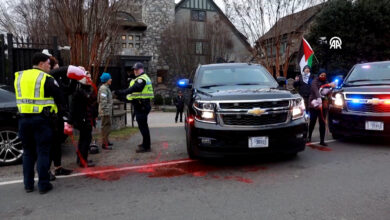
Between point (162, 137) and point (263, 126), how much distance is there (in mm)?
4164

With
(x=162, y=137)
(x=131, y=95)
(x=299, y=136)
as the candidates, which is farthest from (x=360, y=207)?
(x=162, y=137)

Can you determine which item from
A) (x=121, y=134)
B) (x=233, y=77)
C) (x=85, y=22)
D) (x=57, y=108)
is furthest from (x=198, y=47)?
(x=57, y=108)

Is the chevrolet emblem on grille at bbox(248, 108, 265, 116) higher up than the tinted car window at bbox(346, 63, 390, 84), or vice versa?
the tinted car window at bbox(346, 63, 390, 84)

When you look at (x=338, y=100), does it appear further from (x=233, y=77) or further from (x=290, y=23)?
(x=290, y=23)

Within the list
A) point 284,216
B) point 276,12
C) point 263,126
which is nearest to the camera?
point 284,216

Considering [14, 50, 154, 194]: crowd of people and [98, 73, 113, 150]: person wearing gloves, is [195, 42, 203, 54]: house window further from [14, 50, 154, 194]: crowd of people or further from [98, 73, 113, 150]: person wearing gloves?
[14, 50, 154, 194]: crowd of people

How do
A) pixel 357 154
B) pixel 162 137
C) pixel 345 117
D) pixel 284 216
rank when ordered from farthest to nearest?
pixel 162 137
pixel 345 117
pixel 357 154
pixel 284 216

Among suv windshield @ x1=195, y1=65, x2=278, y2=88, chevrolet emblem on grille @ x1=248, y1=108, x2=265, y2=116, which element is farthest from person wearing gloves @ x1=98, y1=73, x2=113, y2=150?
chevrolet emblem on grille @ x1=248, y1=108, x2=265, y2=116

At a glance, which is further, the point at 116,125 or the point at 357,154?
the point at 116,125

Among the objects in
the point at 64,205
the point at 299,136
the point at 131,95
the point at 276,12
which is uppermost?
the point at 276,12

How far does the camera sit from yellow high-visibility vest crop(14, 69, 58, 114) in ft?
13.0

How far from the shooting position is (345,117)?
255 inches

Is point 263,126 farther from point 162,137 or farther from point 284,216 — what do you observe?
point 162,137

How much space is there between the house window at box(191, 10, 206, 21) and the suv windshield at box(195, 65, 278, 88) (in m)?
22.3
